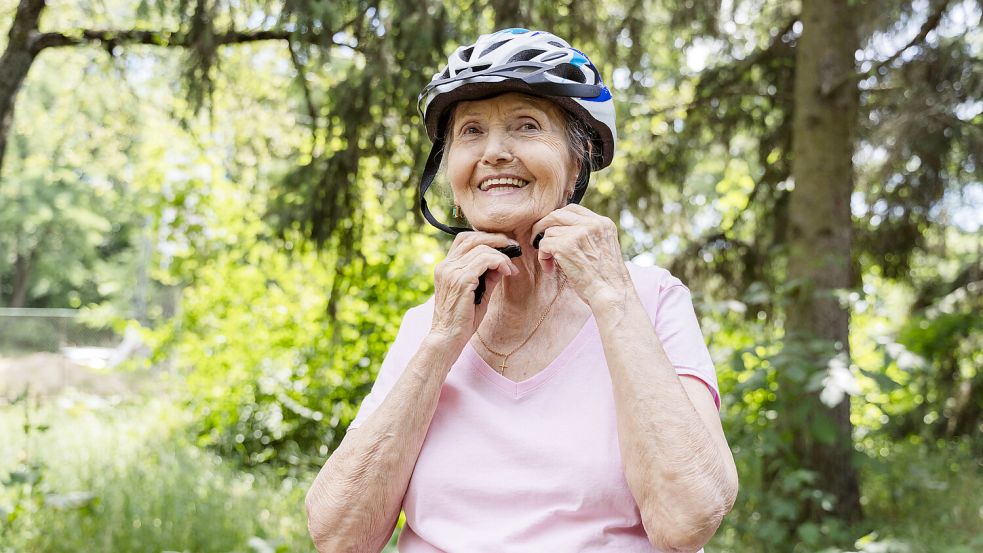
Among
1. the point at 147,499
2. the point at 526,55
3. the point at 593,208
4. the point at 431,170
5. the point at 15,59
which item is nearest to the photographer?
the point at 526,55

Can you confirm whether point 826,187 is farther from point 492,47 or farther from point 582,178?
point 492,47

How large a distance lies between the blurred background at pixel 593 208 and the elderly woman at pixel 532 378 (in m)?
1.90

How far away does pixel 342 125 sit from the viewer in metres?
5.40

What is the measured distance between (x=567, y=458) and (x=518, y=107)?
0.79 meters

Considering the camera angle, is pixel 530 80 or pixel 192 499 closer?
pixel 530 80

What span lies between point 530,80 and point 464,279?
460 mm

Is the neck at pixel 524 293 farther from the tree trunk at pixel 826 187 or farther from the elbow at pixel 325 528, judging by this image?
the tree trunk at pixel 826 187

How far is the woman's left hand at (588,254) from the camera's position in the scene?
181 cm

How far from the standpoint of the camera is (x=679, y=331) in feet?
6.16

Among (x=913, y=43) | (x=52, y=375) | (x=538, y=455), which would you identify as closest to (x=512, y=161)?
(x=538, y=455)

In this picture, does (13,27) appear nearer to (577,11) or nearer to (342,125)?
(342,125)

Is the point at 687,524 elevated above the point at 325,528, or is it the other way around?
the point at 687,524

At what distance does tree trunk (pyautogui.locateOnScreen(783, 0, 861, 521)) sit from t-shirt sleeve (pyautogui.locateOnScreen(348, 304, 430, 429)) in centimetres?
391

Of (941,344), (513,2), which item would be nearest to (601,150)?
(513,2)
